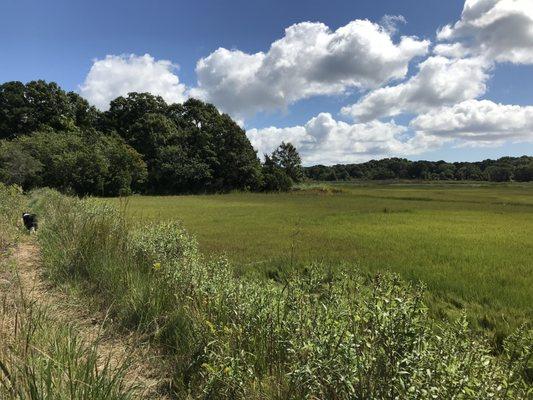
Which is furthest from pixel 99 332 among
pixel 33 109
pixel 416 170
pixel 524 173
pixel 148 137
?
pixel 416 170

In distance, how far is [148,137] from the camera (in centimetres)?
6150

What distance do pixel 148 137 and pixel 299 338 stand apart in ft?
204

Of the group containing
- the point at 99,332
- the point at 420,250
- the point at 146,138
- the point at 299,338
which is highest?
the point at 146,138

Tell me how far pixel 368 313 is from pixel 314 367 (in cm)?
52

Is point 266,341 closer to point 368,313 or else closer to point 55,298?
point 368,313

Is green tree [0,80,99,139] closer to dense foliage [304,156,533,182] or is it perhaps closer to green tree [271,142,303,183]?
green tree [271,142,303,183]

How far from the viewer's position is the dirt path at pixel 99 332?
3451 millimetres

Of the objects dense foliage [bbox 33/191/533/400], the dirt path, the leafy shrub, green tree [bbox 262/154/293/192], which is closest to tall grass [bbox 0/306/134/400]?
the dirt path

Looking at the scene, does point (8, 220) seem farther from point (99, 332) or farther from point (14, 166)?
point (14, 166)

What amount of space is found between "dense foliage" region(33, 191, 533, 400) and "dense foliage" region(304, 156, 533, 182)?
131127 millimetres

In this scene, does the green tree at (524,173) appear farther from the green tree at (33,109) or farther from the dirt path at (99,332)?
the dirt path at (99,332)

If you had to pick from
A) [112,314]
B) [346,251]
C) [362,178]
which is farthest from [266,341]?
[362,178]

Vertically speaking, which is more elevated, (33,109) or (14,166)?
(33,109)

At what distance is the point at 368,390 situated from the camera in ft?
8.23
